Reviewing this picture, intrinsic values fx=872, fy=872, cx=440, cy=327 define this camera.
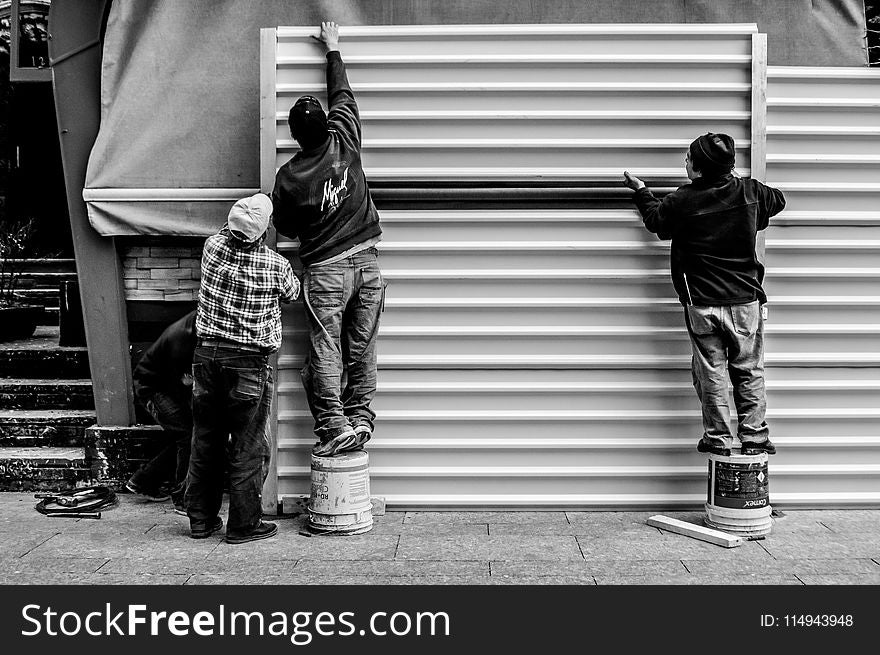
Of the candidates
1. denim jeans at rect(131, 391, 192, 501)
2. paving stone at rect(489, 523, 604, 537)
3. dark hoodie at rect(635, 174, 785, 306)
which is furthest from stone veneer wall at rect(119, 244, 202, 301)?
dark hoodie at rect(635, 174, 785, 306)

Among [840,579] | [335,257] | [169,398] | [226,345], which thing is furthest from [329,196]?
[840,579]

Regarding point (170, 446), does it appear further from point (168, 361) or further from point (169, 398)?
point (168, 361)

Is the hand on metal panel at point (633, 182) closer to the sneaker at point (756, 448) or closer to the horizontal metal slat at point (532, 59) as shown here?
the horizontal metal slat at point (532, 59)

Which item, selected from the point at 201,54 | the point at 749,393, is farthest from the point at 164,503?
the point at 749,393

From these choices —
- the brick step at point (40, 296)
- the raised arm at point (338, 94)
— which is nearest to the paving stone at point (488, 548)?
the raised arm at point (338, 94)

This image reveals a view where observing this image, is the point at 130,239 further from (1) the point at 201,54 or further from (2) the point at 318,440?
(2) the point at 318,440

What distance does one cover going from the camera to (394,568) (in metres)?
5.21

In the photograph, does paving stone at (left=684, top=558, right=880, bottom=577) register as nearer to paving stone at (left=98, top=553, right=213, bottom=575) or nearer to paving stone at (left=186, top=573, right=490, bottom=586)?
paving stone at (left=186, top=573, right=490, bottom=586)

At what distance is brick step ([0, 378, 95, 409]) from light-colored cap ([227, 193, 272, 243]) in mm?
2992

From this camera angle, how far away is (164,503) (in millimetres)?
6793

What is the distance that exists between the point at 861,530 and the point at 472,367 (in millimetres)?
2914

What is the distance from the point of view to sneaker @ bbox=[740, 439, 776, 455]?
19.5 feet

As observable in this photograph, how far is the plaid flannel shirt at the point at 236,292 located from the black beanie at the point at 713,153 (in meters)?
2.92

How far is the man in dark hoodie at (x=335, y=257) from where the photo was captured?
5.96 m
